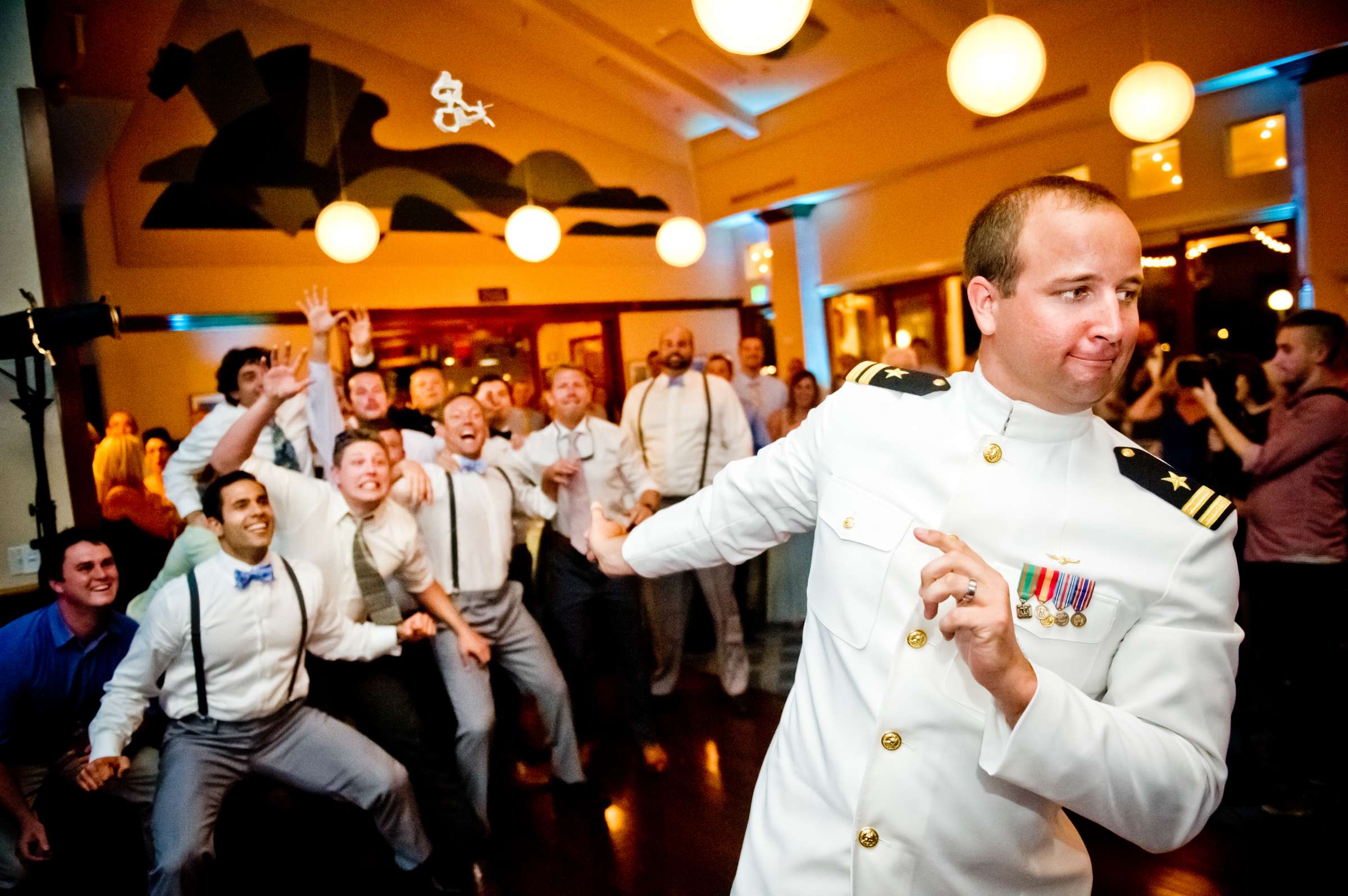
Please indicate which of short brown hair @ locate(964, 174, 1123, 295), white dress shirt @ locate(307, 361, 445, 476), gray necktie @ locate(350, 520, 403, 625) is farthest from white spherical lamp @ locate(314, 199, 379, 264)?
short brown hair @ locate(964, 174, 1123, 295)

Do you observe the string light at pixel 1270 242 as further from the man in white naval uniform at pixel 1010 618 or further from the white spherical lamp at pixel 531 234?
the man in white naval uniform at pixel 1010 618

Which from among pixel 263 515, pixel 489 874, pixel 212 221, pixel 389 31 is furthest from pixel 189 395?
pixel 489 874

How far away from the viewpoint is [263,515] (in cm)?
248

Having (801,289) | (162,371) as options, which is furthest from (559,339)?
(162,371)

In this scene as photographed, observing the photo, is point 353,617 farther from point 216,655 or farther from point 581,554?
point 581,554

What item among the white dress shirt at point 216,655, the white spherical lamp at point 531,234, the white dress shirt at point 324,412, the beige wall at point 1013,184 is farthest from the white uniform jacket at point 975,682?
the beige wall at point 1013,184

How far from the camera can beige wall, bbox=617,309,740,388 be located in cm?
880

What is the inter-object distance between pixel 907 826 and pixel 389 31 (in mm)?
6762

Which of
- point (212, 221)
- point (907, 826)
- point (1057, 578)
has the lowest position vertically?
point (907, 826)

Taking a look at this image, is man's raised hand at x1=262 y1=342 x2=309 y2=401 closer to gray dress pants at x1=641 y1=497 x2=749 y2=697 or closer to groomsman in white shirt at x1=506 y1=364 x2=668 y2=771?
groomsman in white shirt at x1=506 y1=364 x2=668 y2=771

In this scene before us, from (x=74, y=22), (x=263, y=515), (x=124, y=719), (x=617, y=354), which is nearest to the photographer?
(x=124, y=719)

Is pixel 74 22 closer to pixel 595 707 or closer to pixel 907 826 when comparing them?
pixel 595 707

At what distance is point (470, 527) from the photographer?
3137 millimetres

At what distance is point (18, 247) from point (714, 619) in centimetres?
300
